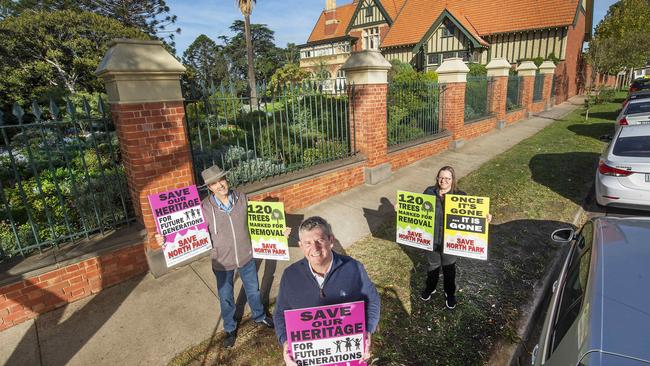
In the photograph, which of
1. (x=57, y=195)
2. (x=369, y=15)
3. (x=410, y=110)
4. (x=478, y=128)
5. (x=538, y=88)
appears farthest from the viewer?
(x=369, y=15)

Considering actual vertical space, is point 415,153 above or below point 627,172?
below

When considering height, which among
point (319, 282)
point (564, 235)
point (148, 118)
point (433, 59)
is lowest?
point (564, 235)

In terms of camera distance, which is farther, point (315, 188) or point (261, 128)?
point (315, 188)

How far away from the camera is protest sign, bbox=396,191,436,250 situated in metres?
3.57

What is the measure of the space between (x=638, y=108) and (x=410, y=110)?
22.8 feet

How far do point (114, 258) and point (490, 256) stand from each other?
4835 millimetres

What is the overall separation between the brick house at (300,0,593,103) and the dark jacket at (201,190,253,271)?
1875 centimetres

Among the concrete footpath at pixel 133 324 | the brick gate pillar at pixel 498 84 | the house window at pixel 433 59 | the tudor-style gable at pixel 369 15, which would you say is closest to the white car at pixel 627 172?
the concrete footpath at pixel 133 324

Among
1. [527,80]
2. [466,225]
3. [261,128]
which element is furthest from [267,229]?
[527,80]

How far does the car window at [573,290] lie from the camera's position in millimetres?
1907

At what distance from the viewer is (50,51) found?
22.0 meters

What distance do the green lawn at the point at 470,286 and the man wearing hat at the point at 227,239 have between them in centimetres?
40

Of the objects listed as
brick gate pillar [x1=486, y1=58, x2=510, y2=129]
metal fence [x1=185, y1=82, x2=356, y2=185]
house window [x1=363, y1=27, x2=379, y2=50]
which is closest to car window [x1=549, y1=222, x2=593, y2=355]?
metal fence [x1=185, y1=82, x2=356, y2=185]

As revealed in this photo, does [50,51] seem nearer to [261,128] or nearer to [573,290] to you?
[261,128]
